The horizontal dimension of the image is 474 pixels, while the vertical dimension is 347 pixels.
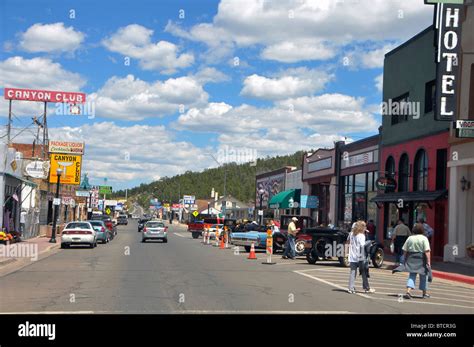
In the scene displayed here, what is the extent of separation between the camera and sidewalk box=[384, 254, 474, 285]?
20180mm

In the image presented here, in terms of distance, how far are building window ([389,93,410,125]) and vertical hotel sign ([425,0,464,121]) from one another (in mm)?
6575

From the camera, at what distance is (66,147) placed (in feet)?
195

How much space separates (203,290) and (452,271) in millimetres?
11110

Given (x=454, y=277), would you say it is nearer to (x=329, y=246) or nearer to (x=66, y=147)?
(x=329, y=246)

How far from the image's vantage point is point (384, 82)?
34.2 metres

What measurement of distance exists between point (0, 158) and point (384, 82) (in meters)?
20.4

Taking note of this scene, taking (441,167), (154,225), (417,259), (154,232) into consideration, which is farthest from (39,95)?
(417,259)

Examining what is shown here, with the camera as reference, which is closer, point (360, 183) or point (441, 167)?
point (441, 167)

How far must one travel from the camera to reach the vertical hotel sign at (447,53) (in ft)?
80.2

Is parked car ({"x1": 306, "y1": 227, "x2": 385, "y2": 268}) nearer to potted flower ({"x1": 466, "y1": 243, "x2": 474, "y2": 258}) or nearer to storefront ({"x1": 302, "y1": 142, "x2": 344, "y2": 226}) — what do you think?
potted flower ({"x1": 466, "y1": 243, "x2": 474, "y2": 258})

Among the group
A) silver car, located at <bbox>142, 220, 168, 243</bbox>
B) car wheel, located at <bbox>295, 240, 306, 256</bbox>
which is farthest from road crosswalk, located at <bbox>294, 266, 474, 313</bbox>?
silver car, located at <bbox>142, 220, 168, 243</bbox>

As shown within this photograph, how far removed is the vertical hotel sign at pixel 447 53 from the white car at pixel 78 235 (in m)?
18.0
